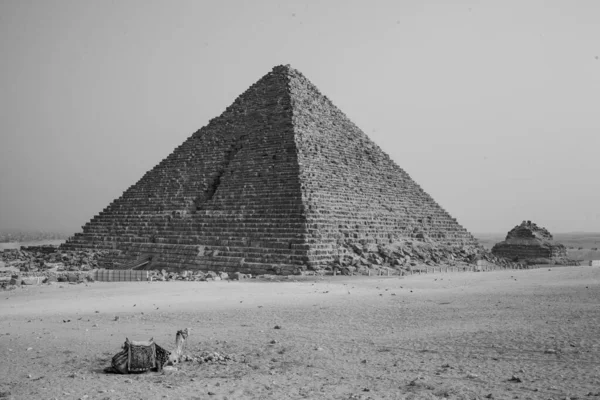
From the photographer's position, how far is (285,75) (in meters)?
31.8

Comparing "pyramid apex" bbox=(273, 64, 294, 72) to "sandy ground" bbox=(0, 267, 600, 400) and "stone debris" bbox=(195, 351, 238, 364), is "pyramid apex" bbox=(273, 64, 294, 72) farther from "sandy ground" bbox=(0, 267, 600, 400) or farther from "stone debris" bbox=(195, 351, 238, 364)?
"stone debris" bbox=(195, 351, 238, 364)

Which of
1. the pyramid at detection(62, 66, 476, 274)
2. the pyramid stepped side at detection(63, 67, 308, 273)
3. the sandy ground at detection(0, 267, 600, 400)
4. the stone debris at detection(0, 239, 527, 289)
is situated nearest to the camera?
the sandy ground at detection(0, 267, 600, 400)

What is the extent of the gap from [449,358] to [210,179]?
21508mm

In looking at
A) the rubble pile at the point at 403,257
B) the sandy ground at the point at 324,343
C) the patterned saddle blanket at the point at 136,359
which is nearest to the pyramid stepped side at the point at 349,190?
the rubble pile at the point at 403,257

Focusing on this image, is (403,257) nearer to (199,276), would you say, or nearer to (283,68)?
(199,276)

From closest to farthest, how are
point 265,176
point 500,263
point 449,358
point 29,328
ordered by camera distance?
point 449,358 < point 29,328 < point 265,176 < point 500,263

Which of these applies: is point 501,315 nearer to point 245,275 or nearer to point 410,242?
point 245,275

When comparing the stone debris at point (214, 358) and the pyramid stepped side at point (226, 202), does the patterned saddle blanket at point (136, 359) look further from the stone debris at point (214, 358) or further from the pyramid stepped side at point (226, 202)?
the pyramid stepped side at point (226, 202)

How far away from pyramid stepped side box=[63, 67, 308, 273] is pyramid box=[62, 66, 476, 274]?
55 mm

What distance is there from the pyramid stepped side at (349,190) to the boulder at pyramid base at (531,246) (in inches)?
365

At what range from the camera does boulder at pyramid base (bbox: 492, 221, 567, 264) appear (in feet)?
120

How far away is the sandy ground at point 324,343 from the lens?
5398 mm

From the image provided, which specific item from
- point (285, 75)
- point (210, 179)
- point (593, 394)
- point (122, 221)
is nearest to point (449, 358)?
point (593, 394)

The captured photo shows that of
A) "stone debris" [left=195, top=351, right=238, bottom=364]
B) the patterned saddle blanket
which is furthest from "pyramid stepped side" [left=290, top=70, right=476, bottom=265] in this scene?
the patterned saddle blanket
